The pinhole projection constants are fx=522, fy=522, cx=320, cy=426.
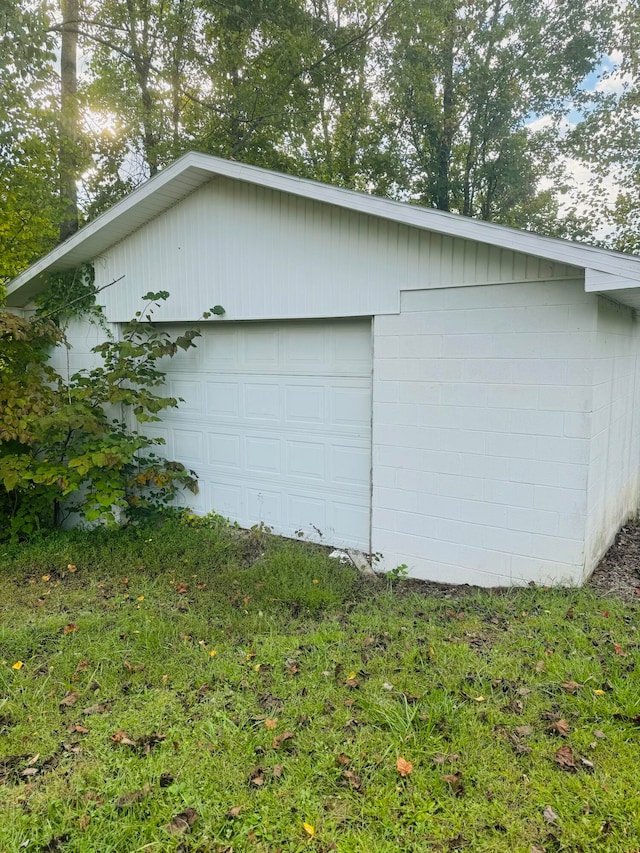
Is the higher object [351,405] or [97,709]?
[351,405]

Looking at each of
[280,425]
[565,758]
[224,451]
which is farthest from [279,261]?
[565,758]

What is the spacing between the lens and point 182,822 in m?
2.17

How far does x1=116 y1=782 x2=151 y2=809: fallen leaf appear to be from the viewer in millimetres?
2252

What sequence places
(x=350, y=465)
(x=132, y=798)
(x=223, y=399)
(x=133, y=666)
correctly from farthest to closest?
(x=223, y=399) → (x=350, y=465) → (x=133, y=666) → (x=132, y=798)

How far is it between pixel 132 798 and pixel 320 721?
3.10ft

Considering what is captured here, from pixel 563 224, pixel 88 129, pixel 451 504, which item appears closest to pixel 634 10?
pixel 563 224

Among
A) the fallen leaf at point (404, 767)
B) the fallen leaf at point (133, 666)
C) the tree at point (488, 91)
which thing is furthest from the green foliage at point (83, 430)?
the tree at point (488, 91)

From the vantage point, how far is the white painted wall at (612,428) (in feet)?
13.4

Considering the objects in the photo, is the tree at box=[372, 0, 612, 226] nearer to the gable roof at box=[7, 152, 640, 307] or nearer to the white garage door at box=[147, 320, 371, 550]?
the gable roof at box=[7, 152, 640, 307]

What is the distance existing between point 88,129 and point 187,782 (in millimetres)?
13777

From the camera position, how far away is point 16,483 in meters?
5.41

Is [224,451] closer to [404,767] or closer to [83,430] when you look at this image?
[83,430]

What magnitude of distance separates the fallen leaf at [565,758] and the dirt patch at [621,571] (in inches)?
75.6

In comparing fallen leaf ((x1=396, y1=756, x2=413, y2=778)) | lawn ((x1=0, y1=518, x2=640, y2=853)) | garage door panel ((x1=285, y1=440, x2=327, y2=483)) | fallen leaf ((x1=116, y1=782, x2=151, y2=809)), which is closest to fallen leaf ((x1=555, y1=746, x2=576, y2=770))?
lawn ((x1=0, y1=518, x2=640, y2=853))
